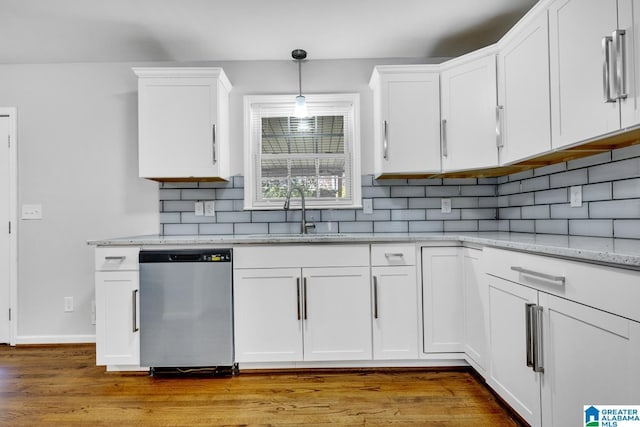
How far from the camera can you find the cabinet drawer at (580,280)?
111 centimetres

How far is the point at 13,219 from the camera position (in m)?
3.02

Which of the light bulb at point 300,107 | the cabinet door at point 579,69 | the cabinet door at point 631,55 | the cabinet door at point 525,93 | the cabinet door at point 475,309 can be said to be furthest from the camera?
the light bulb at point 300,107

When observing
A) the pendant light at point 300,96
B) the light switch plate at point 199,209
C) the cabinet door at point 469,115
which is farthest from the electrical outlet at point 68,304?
the cabinet door at point 469,115

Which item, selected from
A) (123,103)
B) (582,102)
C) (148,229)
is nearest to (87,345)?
(148,229)

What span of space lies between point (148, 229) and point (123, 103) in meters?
1.07

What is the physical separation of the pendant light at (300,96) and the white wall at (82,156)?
0.05 metres

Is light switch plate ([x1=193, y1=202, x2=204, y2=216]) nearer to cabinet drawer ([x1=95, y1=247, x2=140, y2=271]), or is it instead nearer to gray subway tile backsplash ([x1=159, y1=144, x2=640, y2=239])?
gray subway tile backsplash ([x1=159, y1=144, x2=640, y2=239])

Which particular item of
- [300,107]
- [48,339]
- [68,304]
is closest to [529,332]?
[300,107]

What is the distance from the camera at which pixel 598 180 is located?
196 cm

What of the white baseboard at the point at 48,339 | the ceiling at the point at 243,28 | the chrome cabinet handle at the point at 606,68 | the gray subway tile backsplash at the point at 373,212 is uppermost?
the ceiling at the point at 243,28

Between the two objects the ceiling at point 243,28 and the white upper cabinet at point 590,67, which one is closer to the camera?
the white upper cabinet at point 590,67

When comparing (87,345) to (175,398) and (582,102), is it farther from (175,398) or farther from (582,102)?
(582,102)

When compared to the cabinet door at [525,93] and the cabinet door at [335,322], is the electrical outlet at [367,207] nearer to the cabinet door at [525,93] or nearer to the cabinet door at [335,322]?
the cabinet door at [335,322]

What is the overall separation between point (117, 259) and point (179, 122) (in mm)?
1047
